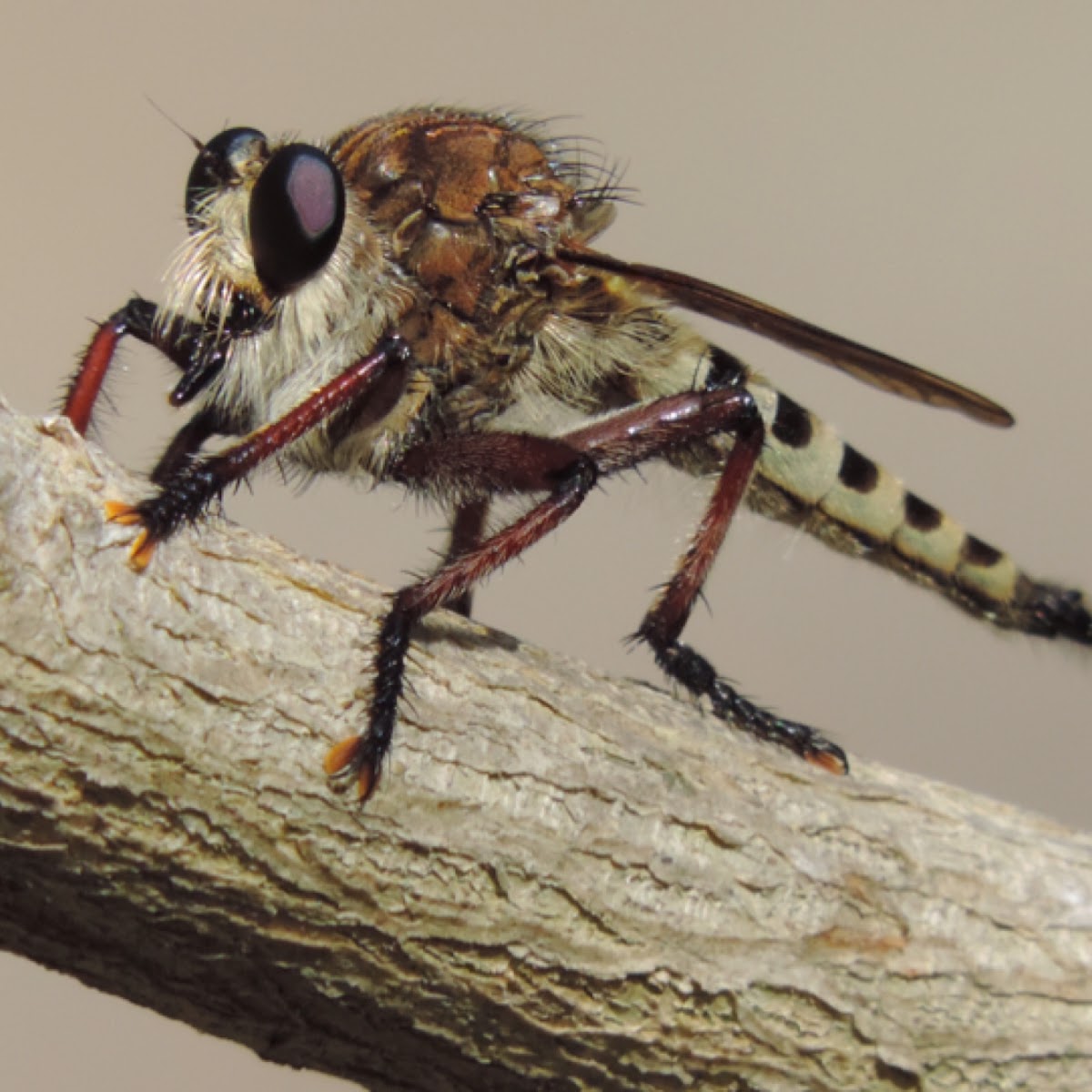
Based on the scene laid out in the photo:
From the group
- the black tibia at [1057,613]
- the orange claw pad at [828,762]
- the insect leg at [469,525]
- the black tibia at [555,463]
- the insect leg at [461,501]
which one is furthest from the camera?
the black tibia at [1057,613]

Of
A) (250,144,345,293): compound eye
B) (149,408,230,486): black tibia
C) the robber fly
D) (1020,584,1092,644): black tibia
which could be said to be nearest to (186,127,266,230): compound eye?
the robber fly

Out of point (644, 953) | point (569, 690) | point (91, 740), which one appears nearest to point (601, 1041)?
point (644, 953)

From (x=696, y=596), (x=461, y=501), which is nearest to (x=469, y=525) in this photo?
(x=461, y=501)

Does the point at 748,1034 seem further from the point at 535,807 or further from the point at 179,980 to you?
the point at 179,980

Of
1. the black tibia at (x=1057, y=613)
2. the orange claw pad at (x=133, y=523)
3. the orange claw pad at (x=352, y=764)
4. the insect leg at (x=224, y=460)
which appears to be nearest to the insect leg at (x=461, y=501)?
the orange claw pad at (x=352, y=764)

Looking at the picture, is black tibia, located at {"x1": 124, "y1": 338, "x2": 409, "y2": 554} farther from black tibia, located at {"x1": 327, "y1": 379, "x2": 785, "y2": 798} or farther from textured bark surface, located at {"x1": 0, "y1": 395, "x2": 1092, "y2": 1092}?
black tibia, located at {"x1": 327, "y1": 379, "x2": 785, "y2": 798}

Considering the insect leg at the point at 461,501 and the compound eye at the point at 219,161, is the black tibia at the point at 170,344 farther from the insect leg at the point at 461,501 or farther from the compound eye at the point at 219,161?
the insect leg at the point at 461,501
